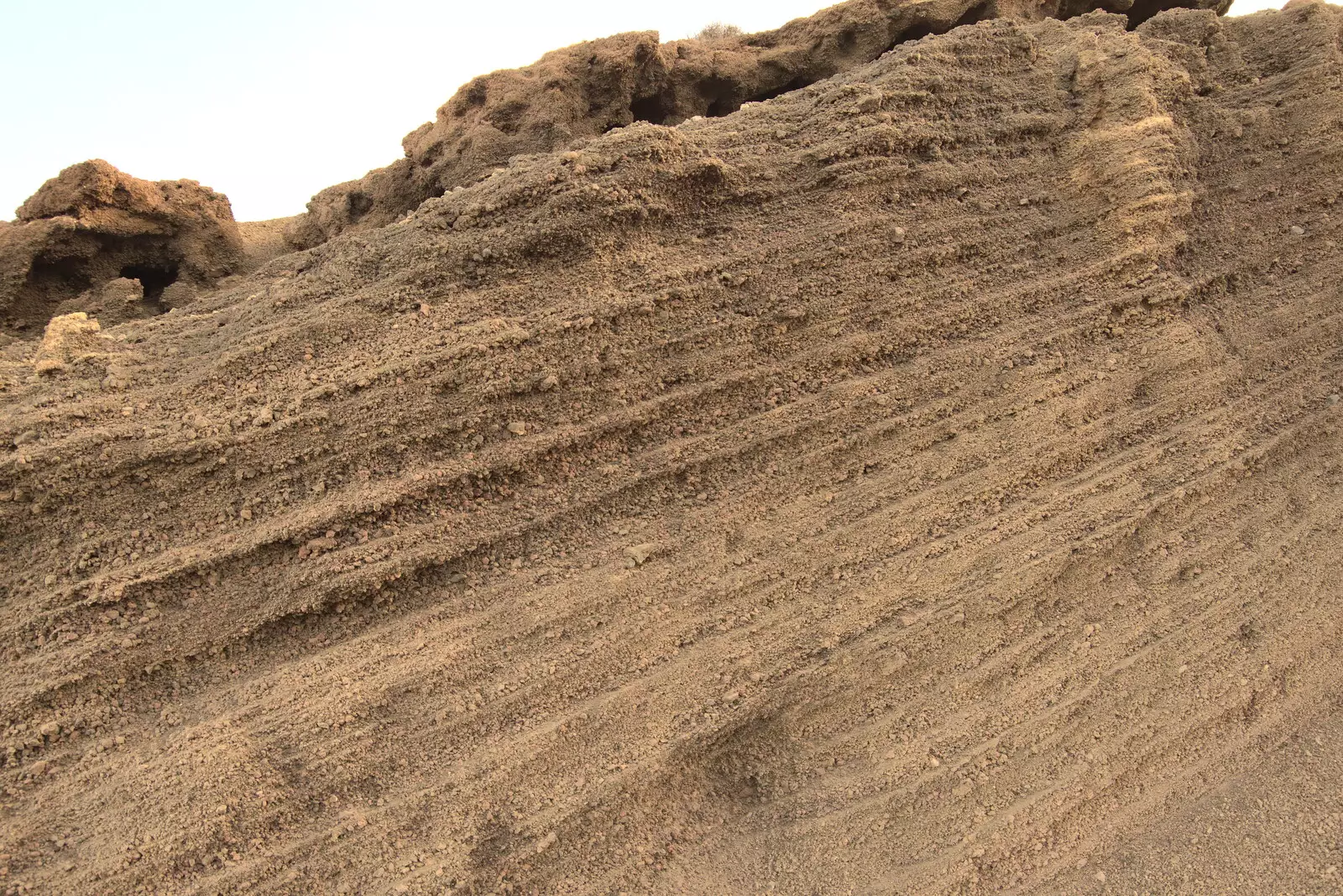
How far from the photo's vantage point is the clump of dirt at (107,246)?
321cm

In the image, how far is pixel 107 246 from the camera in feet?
11.3

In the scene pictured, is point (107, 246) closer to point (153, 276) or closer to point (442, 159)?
point (153, 276)

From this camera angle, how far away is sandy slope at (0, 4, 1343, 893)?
2420 millimetres

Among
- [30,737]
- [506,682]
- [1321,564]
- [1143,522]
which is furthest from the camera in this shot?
[1321,564]

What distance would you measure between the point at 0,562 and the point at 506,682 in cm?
171

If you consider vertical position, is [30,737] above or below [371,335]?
below

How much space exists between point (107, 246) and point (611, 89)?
2538mm

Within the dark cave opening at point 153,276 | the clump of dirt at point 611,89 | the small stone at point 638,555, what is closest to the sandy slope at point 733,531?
the small stone at point 638,555

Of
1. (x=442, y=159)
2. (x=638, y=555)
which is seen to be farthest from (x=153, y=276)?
(x=638, y=555)

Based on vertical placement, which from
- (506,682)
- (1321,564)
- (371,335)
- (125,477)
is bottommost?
(1321,564)

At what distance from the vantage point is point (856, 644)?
2.80m

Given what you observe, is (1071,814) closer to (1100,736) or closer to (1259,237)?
(1100,736)

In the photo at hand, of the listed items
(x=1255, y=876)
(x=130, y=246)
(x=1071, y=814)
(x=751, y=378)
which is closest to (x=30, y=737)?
(x=130, y=246)

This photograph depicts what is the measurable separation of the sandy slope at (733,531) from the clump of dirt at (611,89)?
0.62 meters
